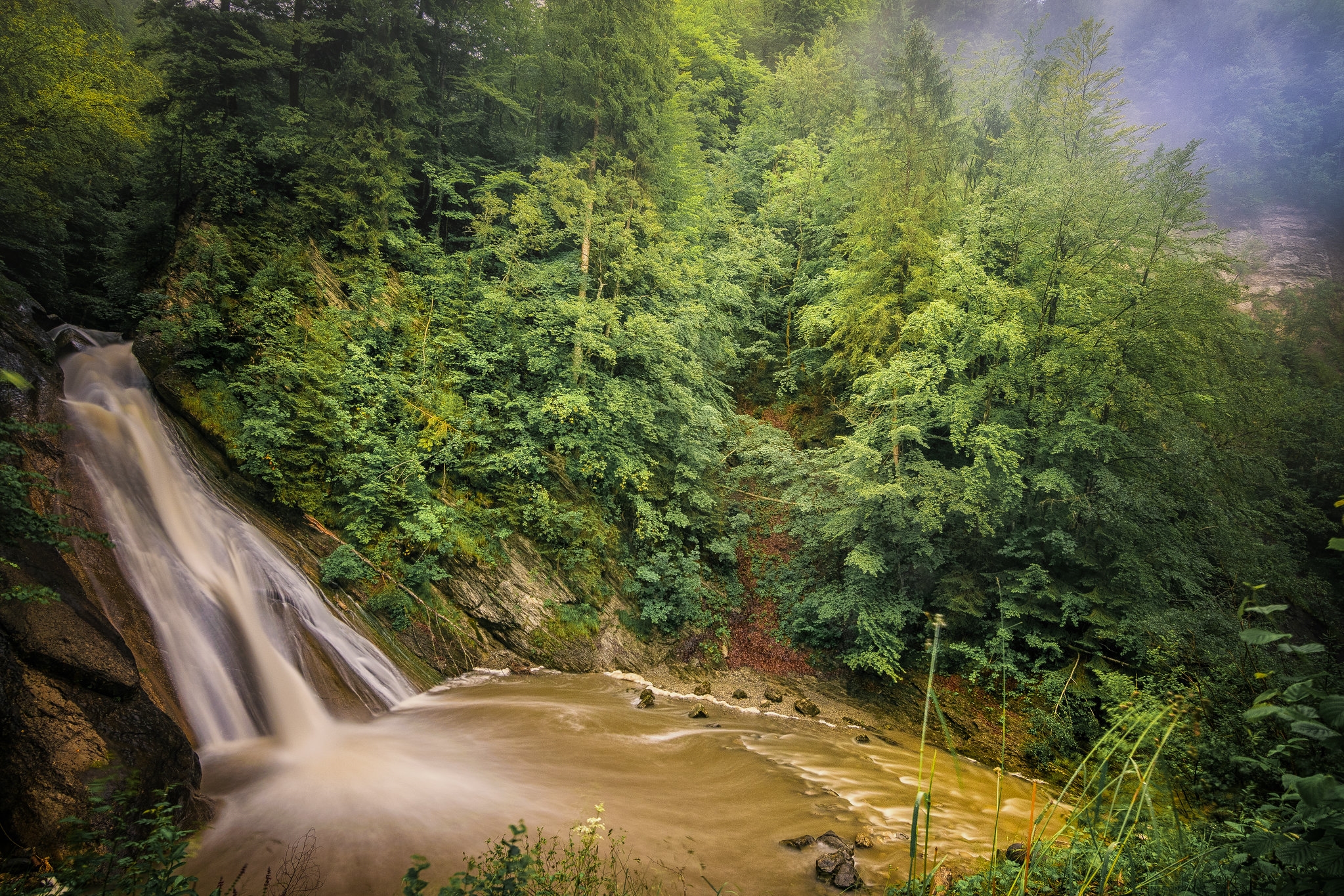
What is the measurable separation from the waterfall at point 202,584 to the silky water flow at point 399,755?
22 mm

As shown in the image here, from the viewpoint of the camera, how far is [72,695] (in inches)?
161

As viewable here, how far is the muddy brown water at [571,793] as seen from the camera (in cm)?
450

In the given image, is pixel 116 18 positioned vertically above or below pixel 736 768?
above

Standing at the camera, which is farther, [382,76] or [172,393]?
[382,76]

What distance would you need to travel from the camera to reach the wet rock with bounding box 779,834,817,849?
4984 mm

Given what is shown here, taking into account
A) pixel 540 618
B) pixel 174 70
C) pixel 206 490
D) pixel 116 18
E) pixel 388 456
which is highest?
pixel 116 18

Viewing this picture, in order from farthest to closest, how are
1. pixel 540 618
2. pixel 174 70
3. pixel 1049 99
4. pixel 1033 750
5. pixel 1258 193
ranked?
1. pixel 1258 193
2. pixel 1049 99
3. pixel 174 70
4. pixel 540 618
5. pixel 1033 750

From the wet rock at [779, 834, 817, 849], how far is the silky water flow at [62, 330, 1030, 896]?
0.27 feet

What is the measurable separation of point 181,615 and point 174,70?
36.0ft

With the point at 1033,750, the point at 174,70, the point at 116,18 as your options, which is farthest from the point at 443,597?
the point at 116,18

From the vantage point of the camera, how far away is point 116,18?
17.4m

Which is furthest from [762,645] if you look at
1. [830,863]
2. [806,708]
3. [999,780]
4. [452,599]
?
[999,780]

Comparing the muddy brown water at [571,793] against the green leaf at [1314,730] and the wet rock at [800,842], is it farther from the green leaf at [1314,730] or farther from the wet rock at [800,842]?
the green leaf at [1314,730]

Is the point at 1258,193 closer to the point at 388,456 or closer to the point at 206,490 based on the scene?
the point at 388,456
